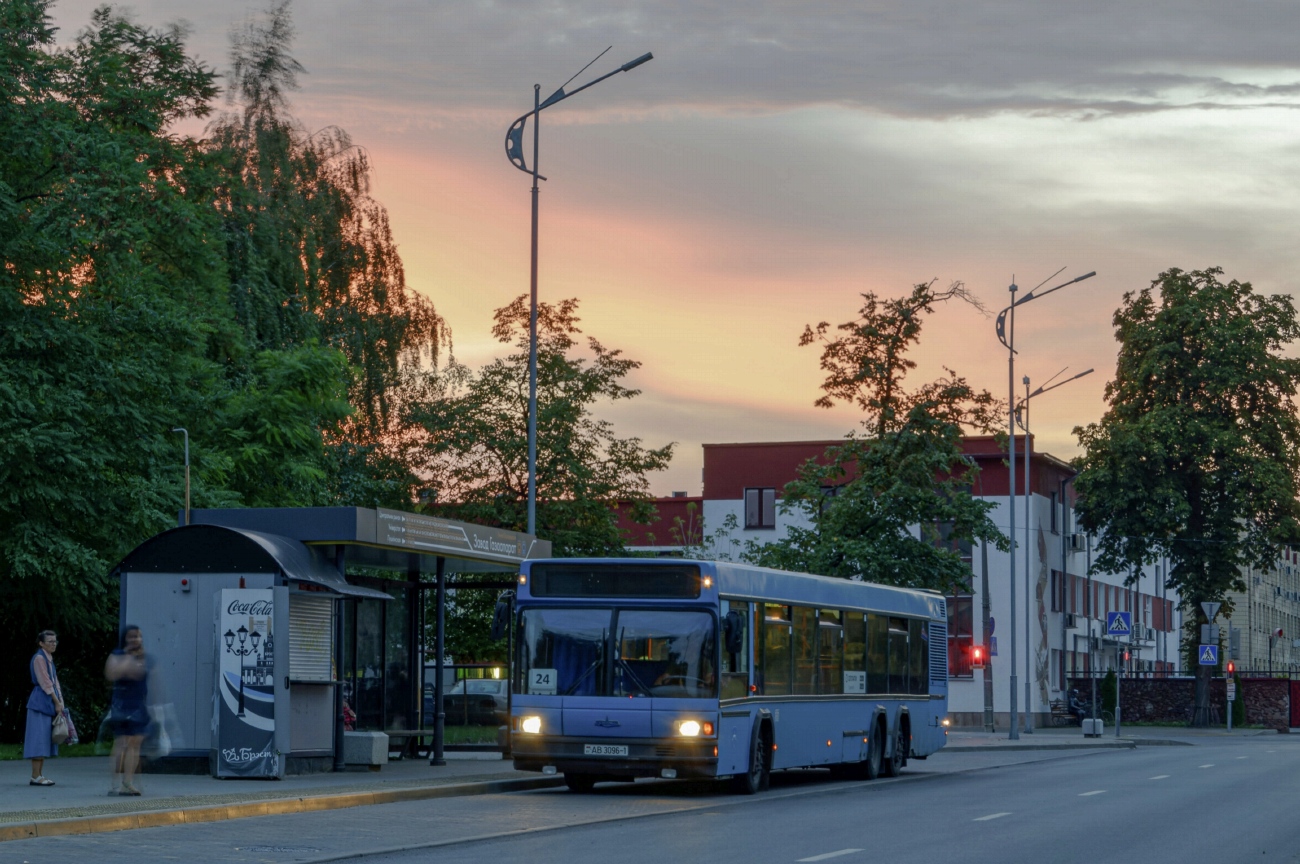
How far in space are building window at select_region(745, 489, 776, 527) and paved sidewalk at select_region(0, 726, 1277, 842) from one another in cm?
5231

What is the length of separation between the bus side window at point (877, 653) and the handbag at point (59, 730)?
40.2 feet

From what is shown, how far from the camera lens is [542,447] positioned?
53.2 m

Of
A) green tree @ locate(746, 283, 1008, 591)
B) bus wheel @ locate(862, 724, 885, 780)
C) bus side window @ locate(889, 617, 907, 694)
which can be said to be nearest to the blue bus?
bus wheel @ locate(862, 724, 885, 780)

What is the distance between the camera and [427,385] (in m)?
51.4

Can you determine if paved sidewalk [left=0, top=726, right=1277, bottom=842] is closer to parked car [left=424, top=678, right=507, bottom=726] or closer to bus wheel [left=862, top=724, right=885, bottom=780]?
parked car [left=424, top=678, right=507, bottom=726]

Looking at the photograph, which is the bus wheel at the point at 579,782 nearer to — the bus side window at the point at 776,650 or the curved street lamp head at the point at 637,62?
the bus side window at the point at 776,650

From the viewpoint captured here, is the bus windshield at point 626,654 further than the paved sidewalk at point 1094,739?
No

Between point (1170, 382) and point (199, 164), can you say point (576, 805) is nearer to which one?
point (199, 164)

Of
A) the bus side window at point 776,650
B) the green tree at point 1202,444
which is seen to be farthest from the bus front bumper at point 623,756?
the green tree at point 1202,444

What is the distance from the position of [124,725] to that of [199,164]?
23.2m

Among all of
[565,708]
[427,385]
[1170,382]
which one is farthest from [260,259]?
[1170,382]

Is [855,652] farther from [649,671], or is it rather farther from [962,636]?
[962,636]

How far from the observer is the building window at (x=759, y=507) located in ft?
267

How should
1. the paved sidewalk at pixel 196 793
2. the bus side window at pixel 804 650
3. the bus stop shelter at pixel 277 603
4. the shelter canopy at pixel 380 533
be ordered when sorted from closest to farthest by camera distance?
the paved sidewalk at pixel 196 793 → the bus stop shelter at pixel 277 603 → the shelter canopy at pixel 380 533 → the bus side window at pixel 804 650
